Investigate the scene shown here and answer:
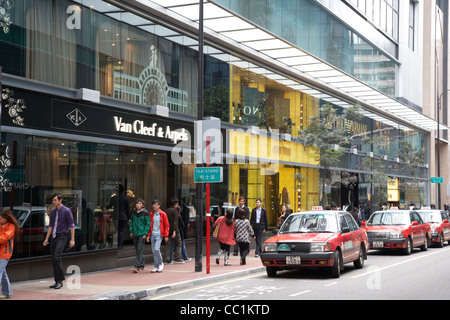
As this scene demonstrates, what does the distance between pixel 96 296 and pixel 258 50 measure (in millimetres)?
15278

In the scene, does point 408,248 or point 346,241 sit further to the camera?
point 408,248

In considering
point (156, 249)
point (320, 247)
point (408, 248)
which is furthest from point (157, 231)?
point (408, 248)

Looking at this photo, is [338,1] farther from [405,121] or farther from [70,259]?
[70,259]

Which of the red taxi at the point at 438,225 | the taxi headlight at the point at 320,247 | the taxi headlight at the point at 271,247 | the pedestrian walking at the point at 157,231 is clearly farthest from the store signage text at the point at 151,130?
the red taxi at the point at 438,225

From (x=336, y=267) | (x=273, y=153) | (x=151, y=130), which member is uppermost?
(x=151, y=130)

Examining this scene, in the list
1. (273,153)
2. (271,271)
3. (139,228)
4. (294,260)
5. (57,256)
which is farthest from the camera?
(273,153)

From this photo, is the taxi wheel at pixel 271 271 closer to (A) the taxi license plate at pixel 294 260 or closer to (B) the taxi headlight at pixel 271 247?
(B) the taxi headlight at pixel 271 247

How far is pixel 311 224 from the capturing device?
1512 centimetres

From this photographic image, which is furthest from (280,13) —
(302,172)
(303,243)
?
(303,243)

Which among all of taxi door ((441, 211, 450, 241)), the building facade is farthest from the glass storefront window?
taxi door ((441, 211, 450, 241))

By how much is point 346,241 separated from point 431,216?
13.5 metres

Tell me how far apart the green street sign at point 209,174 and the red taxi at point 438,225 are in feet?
47.8

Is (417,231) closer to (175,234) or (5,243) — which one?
(175,234)

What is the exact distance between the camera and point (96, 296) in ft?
35.9
